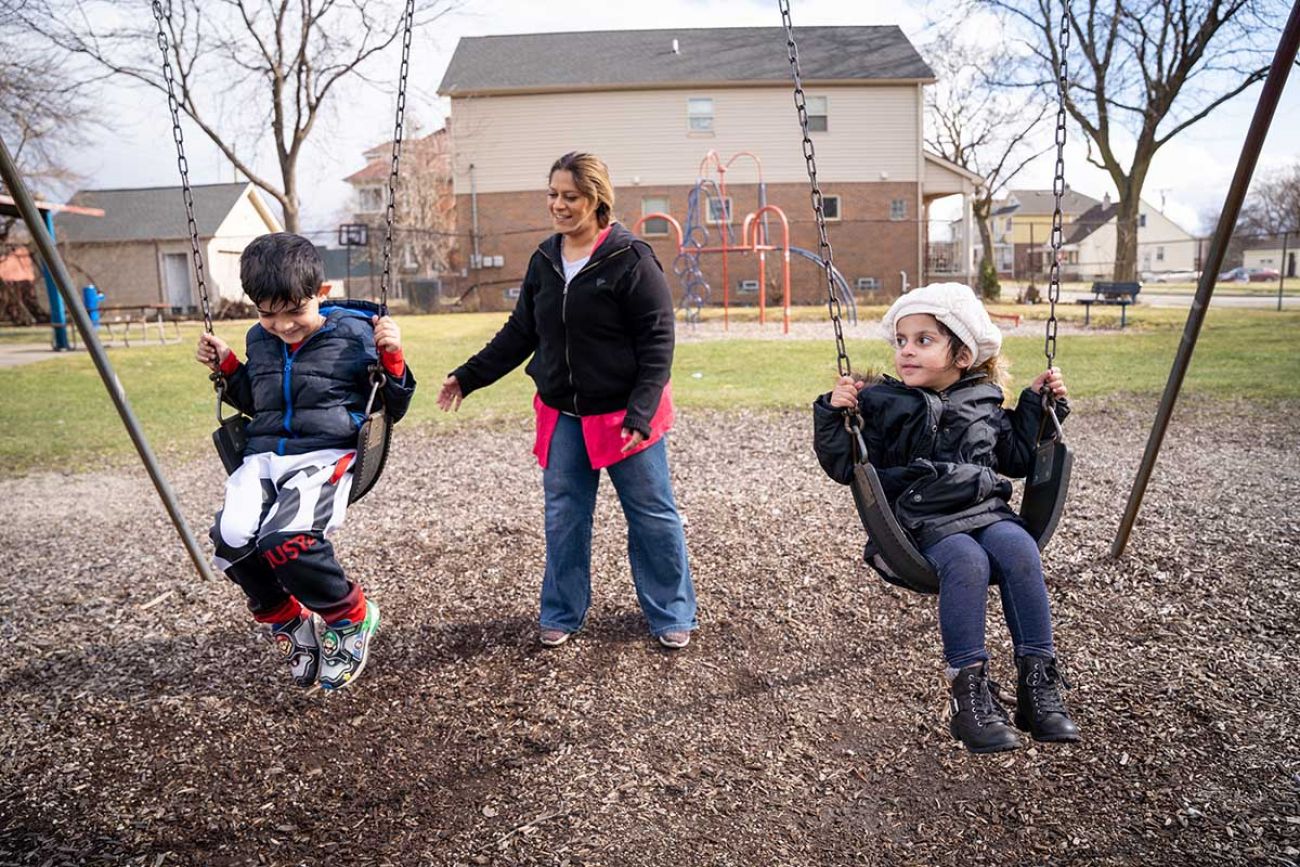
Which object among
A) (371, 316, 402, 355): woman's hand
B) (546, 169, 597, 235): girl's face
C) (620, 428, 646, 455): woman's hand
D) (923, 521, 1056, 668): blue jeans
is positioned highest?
(546, 169, 597, 235): girl's face

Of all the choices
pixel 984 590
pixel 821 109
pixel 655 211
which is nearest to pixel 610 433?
pixel 984 590

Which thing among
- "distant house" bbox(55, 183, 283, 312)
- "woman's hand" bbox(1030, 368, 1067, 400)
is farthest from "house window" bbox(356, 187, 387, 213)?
"woman's hand" bbox(1030, 368, 1067, 400)

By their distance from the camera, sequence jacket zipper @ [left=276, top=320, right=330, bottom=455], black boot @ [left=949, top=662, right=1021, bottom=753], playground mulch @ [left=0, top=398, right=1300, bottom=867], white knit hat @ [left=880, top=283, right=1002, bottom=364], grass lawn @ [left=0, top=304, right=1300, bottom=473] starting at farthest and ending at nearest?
1. grass lawn @ [left=0, top=304, right=1300, bottom=473]
2. jacket zipper @ [left=276, top=320, right=330, bottom=455]
3. white knit hat @ [left=880, top=283, right=1002, bottom=364]
4. playground mulch @ [left=0, top=398, right=1300, bottom=867]
5. black boot @ [left=949, top=662, right=1021, bottom=753]

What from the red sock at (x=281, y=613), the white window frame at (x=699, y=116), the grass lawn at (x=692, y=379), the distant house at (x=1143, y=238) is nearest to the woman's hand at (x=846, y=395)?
the red sock at (x=281, y=613)

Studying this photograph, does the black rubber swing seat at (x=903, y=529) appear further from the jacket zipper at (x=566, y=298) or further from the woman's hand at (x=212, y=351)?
the woman's hand at (x=212, y=351)

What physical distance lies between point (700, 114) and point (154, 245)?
57.9 ft

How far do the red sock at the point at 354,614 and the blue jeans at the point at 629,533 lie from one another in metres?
0.75

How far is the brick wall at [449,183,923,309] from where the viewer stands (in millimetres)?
27875

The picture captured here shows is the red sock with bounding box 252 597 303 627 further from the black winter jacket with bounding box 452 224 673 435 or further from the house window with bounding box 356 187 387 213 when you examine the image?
the house window with bounding box 356 187 387 213

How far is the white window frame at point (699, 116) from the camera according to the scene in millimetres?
27797

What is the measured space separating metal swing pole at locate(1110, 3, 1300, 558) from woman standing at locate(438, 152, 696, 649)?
6.51 ft

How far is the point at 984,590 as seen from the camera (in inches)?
103

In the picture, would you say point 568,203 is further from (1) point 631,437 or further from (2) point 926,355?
(2) point 926,355

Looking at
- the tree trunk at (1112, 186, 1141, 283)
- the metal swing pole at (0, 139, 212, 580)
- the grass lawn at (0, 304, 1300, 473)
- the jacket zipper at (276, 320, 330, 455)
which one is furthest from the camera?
the tree trunk at (1112, 186, 1141, 283)
